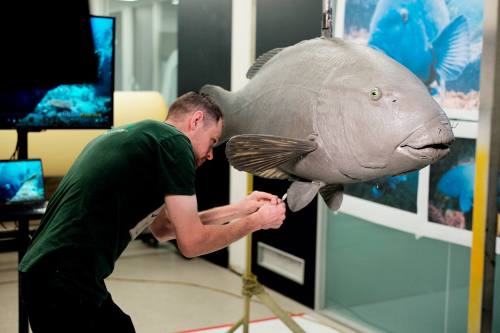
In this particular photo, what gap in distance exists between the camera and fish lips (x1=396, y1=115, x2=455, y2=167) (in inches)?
40.6

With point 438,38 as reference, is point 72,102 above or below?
below

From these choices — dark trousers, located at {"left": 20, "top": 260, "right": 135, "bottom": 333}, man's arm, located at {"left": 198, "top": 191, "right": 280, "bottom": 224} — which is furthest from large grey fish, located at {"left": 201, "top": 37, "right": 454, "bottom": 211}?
dark trousers, located at {"left": 20, "top": 260, "right": 135, "bottom": 333}

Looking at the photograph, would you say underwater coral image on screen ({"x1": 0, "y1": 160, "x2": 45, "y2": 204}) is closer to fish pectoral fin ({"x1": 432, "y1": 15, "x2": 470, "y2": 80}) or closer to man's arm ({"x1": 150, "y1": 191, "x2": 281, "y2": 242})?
man's arm ({"x1": 150, "y1": 191, "x2": 281, "y2": 242})

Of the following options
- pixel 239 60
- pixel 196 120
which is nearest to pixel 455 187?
pixel 196 120

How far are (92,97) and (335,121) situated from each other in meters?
2.24

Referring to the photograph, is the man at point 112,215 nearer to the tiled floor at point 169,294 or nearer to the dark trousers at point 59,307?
the dark trousers at point 59,307

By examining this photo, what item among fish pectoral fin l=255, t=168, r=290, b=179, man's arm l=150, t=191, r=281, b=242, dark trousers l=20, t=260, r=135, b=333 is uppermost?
fish pectoral fin l=255, t=168, r=290, b=179

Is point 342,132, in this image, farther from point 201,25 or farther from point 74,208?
point 201,25

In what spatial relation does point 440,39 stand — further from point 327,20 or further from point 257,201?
point 327,20

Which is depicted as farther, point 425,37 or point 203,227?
point 425,37

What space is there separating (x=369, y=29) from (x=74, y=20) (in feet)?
3.83

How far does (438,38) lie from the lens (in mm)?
2715

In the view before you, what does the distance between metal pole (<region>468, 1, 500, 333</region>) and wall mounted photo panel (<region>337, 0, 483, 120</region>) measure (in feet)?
2.64

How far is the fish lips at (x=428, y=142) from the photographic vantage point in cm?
103
